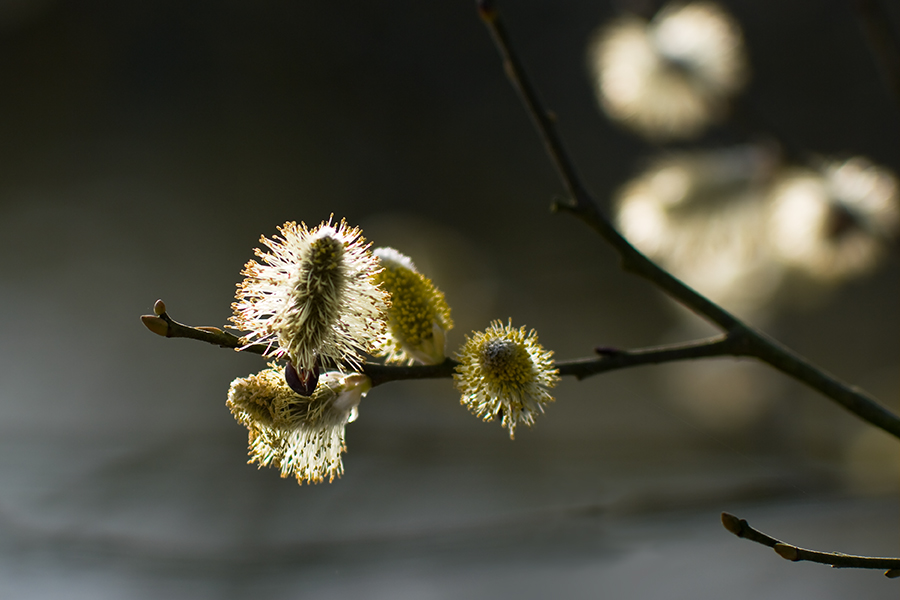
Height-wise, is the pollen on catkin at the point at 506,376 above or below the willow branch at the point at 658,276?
below

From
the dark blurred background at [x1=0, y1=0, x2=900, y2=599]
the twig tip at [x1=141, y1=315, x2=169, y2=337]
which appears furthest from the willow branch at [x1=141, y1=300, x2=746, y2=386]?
the dark blurred background at [x1=0, y1=0, x2=900, y2=599]

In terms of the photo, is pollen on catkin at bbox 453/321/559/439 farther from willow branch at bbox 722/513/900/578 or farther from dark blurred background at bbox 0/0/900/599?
dark blurred background at bbox 0/0/900/599

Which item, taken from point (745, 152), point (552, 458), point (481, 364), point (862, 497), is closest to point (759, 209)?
point (745, 152)

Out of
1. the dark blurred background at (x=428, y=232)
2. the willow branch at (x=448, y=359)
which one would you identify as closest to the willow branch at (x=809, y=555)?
the willow branch at (x=448, y=359)

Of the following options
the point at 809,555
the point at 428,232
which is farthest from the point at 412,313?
the point at 428,232

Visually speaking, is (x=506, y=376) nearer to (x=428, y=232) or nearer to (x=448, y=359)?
(x=448, y=359)

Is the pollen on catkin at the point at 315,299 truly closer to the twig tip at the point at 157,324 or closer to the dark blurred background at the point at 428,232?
the twig tip at the point at 157,324

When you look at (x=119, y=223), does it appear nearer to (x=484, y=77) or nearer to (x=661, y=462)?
(x=484, y=77)
